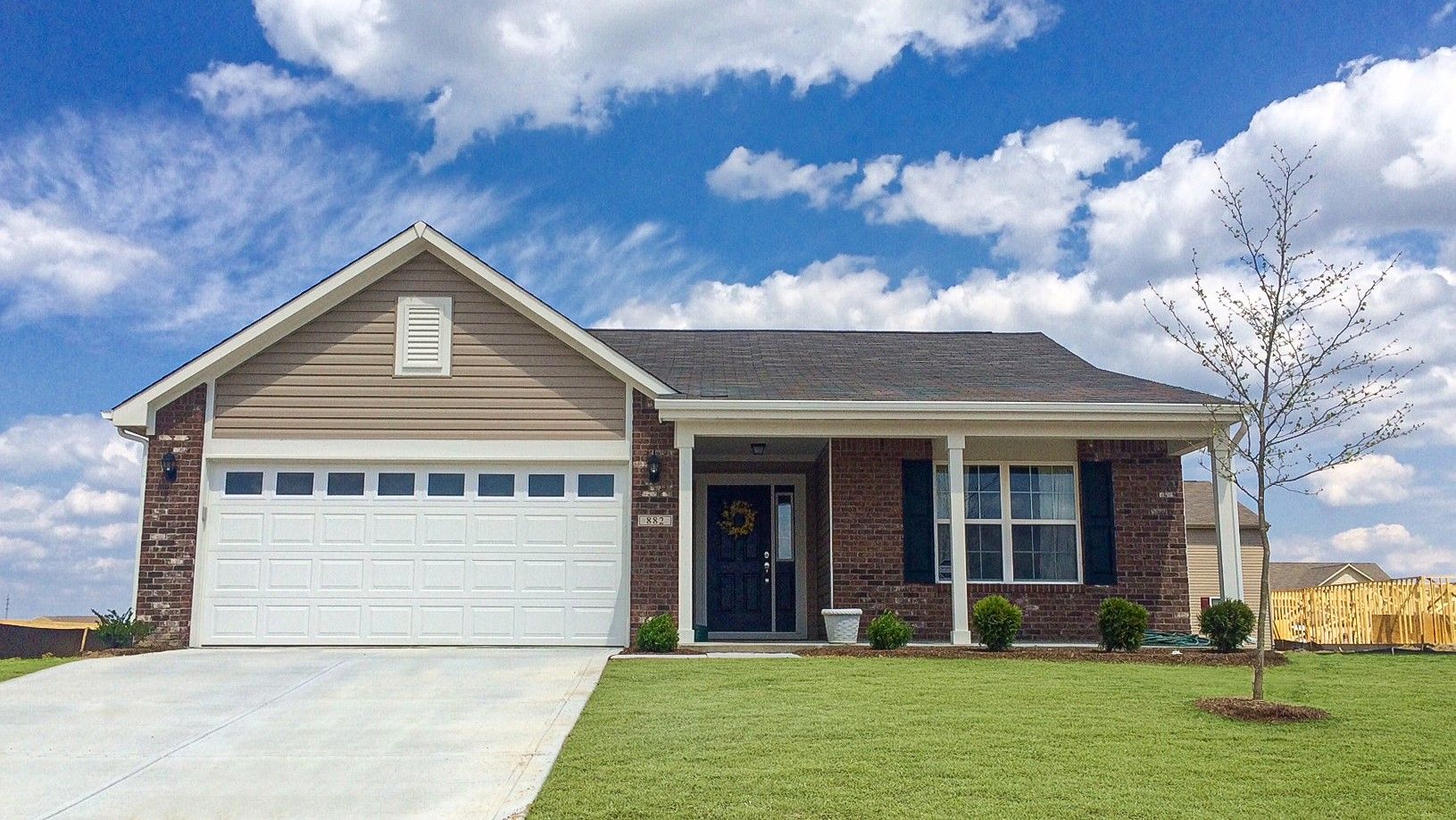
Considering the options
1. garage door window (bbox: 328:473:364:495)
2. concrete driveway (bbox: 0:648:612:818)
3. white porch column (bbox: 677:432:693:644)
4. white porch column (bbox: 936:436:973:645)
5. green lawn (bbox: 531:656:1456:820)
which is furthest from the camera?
garage door window (bbox: 328:473:364:495)

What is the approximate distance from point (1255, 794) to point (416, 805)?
4628 millimetres

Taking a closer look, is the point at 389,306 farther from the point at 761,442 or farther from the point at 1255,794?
the point at 1255,794

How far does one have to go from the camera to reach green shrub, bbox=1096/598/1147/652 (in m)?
12.9

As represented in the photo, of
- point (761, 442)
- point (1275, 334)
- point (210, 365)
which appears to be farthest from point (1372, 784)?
point (210, 365)

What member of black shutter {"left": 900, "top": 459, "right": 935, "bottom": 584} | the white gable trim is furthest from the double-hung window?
the white gable trim

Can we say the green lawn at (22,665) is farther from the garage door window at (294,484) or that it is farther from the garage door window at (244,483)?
the garage door window at (294,484)

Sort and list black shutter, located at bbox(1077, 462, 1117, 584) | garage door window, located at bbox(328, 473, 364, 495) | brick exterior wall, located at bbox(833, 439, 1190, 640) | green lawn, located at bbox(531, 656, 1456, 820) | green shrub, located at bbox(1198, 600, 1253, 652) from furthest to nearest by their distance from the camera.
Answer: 1. black shutter, located at bbox(1077, 462, 1117, 584)
2. brick exterior wall, located at bbox(833, 439, 1190, 640)
3. garage door window, located at bbox(328, 473, 364, 495)
4. green shrub, located at bbox(1198, 600, 1253, 652)
5. green lawn, located at bbox(531, 656, 1456, 820)

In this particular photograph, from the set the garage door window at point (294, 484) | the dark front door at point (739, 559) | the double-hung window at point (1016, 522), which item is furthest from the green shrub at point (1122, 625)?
the garage door window at point (294, 484)

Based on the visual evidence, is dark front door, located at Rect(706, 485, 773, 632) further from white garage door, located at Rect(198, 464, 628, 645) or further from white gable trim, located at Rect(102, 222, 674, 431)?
white gable trim, located at Rect(102, 222, 674, 431)

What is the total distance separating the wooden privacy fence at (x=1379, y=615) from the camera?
54.9 feet

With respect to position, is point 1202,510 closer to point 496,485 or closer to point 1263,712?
point 496,485

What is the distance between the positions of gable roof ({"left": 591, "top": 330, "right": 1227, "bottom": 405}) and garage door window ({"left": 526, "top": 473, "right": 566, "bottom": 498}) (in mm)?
1765

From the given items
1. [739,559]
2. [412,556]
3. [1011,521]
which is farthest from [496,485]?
[1011,521]

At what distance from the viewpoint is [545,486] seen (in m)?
14.0
